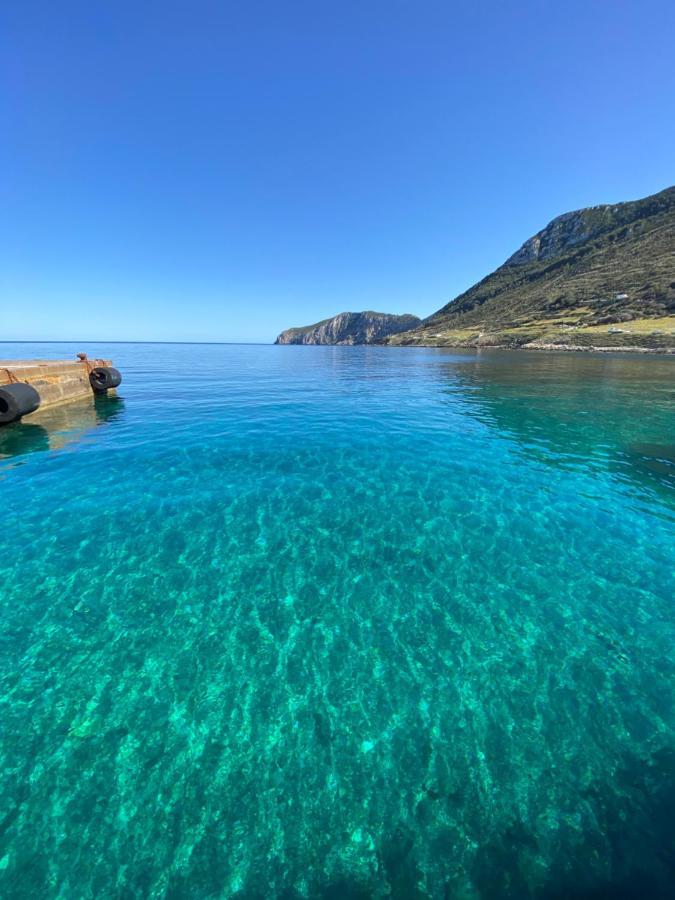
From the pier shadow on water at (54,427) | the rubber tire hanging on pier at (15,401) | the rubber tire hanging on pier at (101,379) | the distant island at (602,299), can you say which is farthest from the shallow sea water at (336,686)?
the distant island at (602,299)

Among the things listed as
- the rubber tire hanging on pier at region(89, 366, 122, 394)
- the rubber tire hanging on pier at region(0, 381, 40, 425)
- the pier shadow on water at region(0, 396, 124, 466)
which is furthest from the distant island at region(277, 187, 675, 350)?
the rubber tire hanging on pier at region(0, 381, 40, 425)

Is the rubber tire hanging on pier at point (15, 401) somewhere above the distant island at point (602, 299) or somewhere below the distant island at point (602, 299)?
below

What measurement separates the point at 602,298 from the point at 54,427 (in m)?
169

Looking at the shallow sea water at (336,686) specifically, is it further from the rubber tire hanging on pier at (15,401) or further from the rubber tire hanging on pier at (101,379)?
the rubber tire hanging on pier at (101,379)

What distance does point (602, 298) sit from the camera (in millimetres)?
124375

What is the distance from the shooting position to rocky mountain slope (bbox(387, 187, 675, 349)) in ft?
316

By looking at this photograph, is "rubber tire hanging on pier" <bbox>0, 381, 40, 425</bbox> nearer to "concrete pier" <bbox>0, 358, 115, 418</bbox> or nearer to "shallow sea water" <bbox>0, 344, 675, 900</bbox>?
"concrete pier" <bbox>0, 358, 115, 418</bbox>

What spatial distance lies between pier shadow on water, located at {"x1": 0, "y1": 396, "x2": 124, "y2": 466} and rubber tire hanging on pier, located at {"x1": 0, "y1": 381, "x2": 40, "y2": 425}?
739 mm

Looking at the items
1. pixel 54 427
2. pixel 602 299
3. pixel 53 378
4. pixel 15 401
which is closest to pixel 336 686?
pixel 54 427

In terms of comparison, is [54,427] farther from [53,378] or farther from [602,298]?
[602,298]

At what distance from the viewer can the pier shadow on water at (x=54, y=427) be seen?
54.2 feet

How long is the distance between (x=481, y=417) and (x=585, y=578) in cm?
1680

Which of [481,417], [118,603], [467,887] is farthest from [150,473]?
[481,417]

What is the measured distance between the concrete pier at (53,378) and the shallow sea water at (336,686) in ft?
40.1
